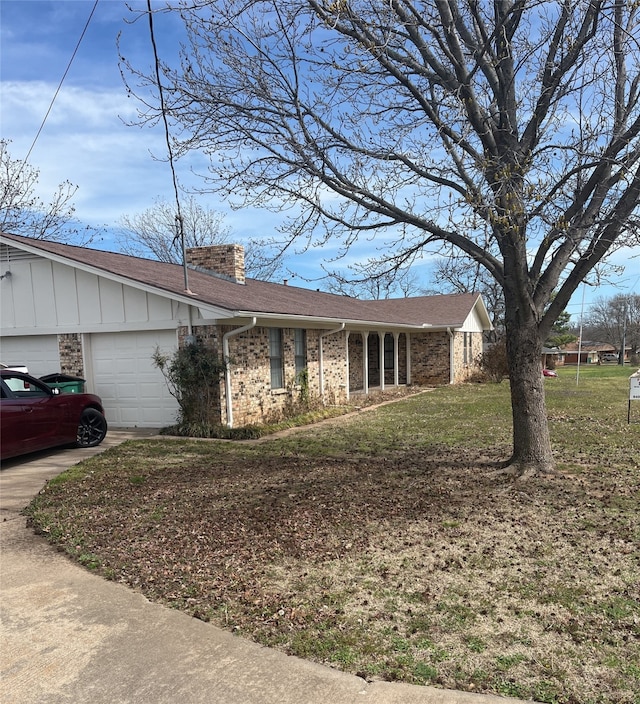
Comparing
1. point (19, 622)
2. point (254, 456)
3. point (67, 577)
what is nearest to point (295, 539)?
point (67, 577)

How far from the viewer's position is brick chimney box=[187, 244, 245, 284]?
15.5 meters

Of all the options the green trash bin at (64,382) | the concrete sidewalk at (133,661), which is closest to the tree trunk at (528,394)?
the concrete sidewalk at (133,661)

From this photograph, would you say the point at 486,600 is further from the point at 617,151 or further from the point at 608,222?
the point at 617,151

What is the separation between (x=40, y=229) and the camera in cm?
2389

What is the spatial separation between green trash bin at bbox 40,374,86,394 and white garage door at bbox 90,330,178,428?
0.57 m

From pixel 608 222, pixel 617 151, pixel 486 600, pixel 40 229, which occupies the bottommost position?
pixel 486 600

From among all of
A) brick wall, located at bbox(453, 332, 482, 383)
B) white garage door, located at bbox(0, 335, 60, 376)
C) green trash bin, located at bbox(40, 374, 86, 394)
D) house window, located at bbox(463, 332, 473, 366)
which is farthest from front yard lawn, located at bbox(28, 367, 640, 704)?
house window, located at bbox(463, 332, 473, 366)

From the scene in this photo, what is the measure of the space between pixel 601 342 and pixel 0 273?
87355 mm

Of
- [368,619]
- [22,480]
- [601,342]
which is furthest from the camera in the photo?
[601,342]

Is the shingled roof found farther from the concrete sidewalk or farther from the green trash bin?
the concrete sidewalk

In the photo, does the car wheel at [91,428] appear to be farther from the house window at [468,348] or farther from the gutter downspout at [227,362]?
the house window at [468,348]

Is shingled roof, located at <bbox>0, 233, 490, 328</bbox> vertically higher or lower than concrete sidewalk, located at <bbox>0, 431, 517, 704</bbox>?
higher

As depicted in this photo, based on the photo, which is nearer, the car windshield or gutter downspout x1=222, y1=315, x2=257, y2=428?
the car windshield

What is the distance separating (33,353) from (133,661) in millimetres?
11210
